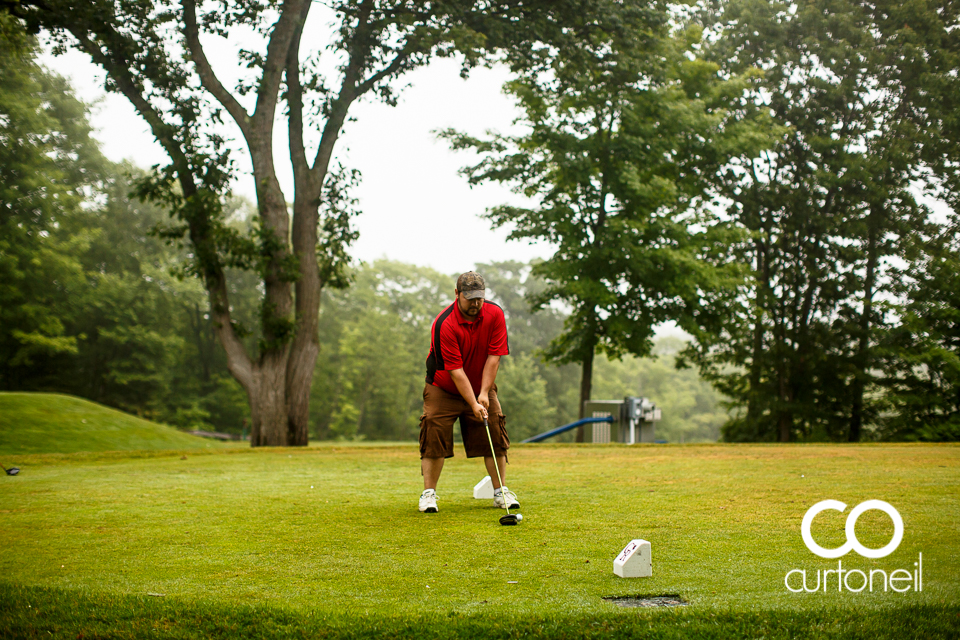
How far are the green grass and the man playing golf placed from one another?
0.43m

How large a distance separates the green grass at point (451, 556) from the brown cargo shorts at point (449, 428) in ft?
1.69

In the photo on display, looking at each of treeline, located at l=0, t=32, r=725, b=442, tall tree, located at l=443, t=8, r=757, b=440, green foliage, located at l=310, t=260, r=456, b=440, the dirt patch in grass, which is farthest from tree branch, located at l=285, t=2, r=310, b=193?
green foliage, located at l=310, t=260, r=456, b=440

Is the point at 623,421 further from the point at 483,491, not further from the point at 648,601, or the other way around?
the point at 648,601

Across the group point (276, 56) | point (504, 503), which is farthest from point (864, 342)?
point (504, 503)

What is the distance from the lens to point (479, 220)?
86.0 ft

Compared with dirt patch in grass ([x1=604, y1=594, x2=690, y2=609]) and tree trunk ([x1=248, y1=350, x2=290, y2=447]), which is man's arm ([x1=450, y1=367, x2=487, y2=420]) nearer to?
dirt patch in grass ([x1=604, y1=594, x2=690, y2=609])

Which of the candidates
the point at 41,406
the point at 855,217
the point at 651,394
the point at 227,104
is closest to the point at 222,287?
the point at 227,104

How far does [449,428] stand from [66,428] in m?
15.4

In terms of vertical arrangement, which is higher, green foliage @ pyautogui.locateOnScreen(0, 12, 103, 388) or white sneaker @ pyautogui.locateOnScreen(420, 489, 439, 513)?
green foliage @ pyautogui.locateOnScreen(0, 12, 103, 388)

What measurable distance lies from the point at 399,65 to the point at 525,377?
47634 millimetres

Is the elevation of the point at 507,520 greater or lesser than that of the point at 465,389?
lesser

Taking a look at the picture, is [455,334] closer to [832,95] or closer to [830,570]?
[830,570]

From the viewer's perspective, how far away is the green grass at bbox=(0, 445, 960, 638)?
311 cm

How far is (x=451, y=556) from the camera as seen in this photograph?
14.1ft
